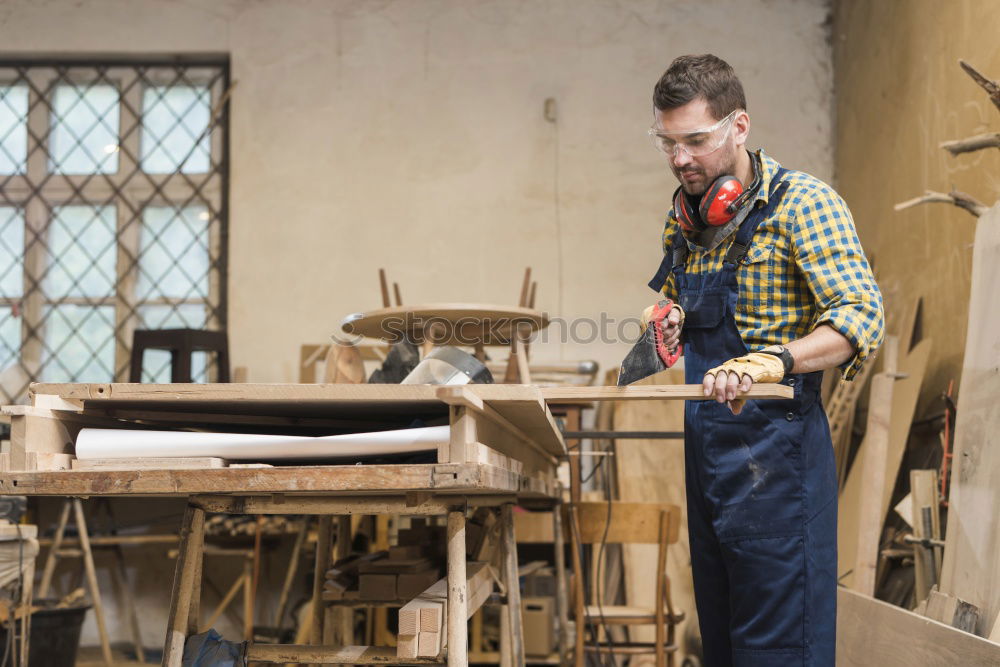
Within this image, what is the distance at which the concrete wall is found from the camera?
5508 millimetres

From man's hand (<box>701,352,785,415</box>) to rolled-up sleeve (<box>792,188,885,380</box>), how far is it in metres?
0.19

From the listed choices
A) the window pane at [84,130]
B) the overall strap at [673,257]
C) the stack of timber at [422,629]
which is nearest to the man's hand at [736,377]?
the overall strap at [673,257]

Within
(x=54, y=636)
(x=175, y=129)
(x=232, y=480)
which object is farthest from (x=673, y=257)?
(x=175, y=129)

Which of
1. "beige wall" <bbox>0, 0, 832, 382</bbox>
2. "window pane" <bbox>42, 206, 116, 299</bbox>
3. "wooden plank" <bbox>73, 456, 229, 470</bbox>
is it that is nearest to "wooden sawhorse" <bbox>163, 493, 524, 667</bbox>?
"wooden plank" <bbox>73, 456, 229, 470</bbox>

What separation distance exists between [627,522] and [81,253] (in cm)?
386

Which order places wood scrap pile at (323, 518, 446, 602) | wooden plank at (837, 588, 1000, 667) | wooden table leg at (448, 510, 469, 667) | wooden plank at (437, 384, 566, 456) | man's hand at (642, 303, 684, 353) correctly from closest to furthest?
wooden plank at (437, 384, 566, 456), wooden table leg at (448, 510, 469, 667), man's hand at (642, 303, 684, 353), wooden plank at (837, 588, 1000, 667), wood scrap pile at (323, 518, 446, 602)

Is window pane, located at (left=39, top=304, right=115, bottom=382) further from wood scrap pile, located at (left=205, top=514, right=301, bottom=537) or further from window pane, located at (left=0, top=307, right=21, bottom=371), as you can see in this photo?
wood scrap pile, located at (left=205, top=514, right=301, bottom=537)

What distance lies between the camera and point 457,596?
170 cm

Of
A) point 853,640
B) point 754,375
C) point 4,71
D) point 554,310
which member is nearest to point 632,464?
point 554,310

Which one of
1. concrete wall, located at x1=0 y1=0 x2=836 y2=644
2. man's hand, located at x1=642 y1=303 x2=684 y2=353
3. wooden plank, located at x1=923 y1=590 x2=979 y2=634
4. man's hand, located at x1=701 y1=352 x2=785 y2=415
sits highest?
concrete wall, located at x1=0 y1=0 x2=836 y2=644

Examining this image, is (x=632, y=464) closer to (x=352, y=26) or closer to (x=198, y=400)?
(x=352, y=26)

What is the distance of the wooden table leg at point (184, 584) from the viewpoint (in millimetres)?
1713

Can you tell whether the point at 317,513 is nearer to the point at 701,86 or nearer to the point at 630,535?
the point at 701,86

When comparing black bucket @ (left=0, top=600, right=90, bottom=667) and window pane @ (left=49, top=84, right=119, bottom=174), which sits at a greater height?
window pane @ (left=49, top=84, right=119, bottom=174)
